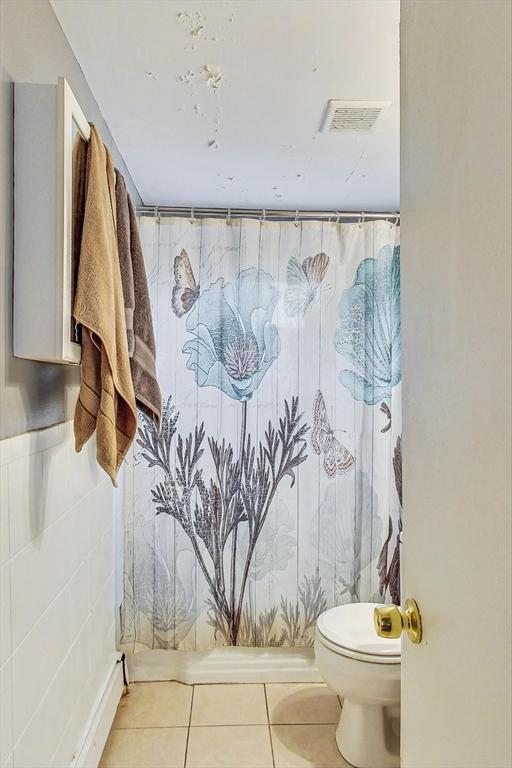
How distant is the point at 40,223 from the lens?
1.20 metres

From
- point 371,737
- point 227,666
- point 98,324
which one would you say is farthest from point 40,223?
point 227,666

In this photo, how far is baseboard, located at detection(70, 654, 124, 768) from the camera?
177 cm

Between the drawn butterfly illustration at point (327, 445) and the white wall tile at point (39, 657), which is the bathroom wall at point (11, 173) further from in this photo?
the drawn butterfly illustration at point (327, 445)

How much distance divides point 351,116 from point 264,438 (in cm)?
132

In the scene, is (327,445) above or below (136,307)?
below

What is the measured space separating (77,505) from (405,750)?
114 centimetres

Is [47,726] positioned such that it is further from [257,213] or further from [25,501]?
[257,213]

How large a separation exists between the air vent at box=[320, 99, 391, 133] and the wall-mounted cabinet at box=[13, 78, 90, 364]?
89 centimetres

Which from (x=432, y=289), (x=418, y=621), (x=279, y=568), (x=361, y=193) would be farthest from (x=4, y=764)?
(x=361, y=193)

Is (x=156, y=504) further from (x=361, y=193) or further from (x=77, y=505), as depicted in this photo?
(x=361, y=193)

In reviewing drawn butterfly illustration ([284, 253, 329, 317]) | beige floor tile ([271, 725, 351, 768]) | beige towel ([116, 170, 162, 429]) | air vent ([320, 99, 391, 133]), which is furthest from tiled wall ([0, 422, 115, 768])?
air vent ([320, 99, 391, 133])

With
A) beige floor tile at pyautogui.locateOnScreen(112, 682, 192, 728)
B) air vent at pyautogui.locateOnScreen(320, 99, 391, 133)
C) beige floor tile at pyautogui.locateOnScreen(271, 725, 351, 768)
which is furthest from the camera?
beige floor tile at pyautogui.locateOnScreen(112, 682, 192, 728)

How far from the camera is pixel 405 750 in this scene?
888 mm

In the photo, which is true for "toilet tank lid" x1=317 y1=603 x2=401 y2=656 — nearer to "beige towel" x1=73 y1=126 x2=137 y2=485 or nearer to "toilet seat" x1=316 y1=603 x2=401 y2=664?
"toilet seat" x1=316 y1=603 x2=401 y2=664
